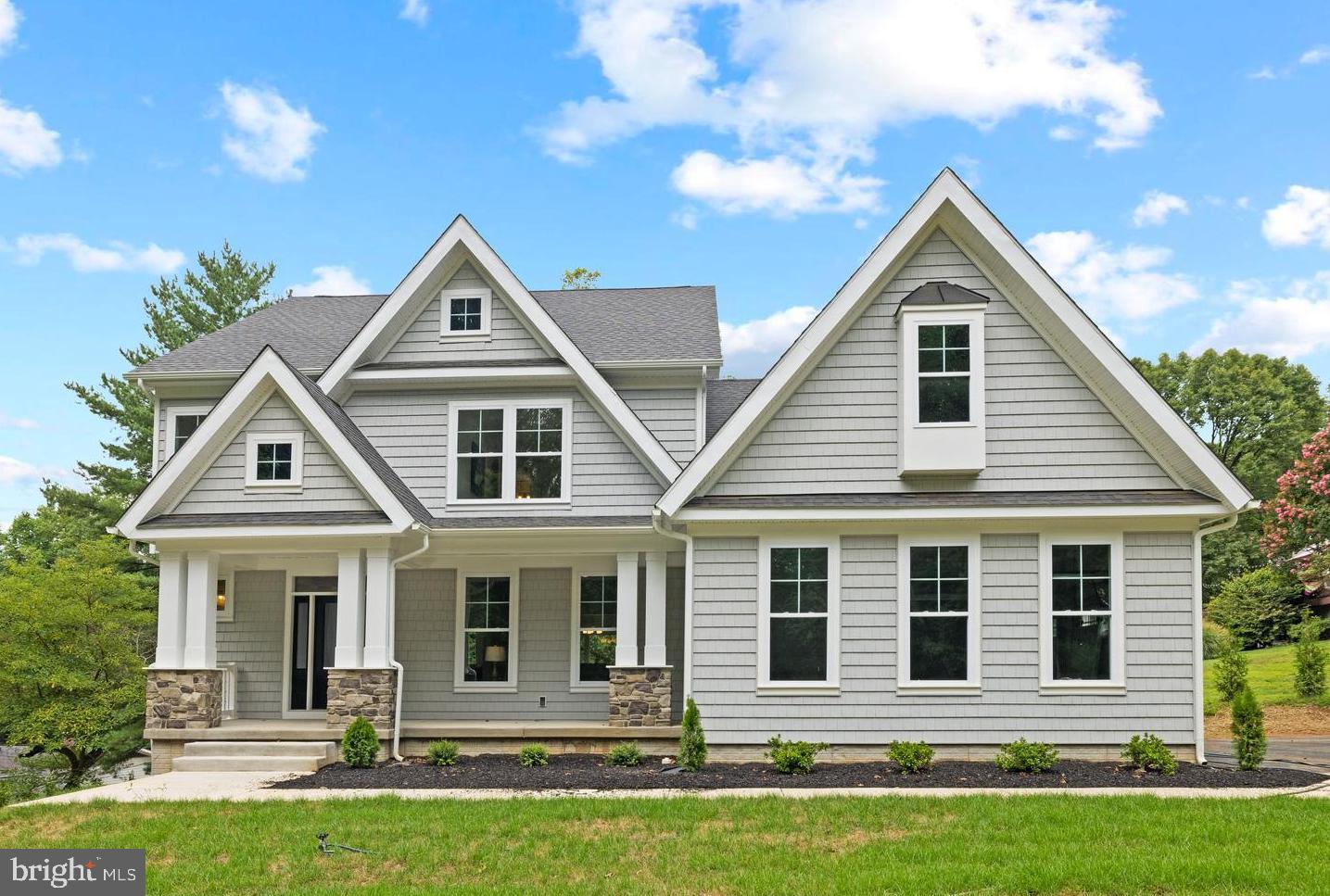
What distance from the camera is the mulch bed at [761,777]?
11.8m

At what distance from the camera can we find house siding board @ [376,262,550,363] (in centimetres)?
1652

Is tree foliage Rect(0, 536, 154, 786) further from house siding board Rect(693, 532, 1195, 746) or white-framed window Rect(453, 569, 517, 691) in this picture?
house siding board Rect(693, 532, 1195, 746)

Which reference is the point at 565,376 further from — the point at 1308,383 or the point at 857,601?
the point at 1308,383

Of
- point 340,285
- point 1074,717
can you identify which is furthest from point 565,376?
point 340,285

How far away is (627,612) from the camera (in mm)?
15445

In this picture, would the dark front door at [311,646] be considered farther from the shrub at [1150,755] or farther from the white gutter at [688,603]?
the shrub at [1150,755]

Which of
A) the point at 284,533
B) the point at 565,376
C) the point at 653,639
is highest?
the point at 565,376

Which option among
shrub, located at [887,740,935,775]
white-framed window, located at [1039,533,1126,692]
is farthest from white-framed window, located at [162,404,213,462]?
white-framed window, located at [1039,533,1126,692]

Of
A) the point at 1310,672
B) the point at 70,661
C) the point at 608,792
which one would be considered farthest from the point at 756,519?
the point at 1310,672

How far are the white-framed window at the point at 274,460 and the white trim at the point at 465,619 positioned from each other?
3013 mm

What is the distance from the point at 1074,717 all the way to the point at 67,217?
20739mm

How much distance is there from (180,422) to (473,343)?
5.08 m

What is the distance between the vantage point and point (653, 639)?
50.2 feet

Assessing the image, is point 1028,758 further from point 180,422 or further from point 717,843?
point 180,422
